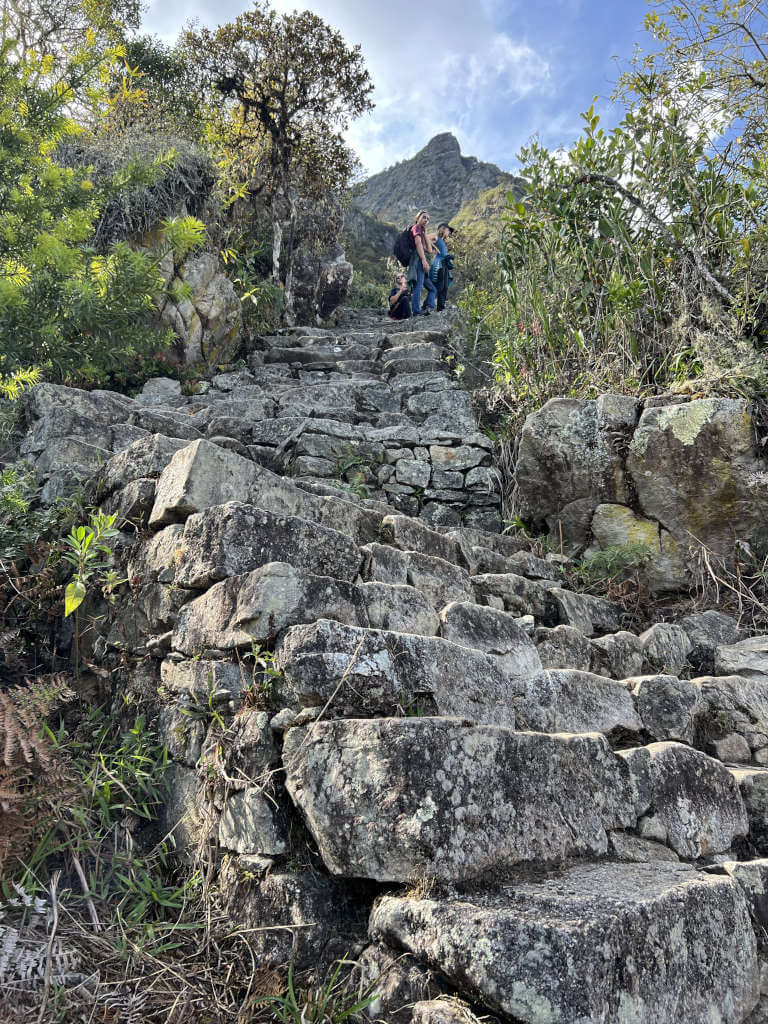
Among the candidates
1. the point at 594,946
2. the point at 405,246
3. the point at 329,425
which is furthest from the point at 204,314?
the point at 594,946

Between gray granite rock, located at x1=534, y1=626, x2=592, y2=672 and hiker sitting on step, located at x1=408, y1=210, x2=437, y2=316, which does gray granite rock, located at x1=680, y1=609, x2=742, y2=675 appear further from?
hiker sitting on step, located at x1=408, y1=210, x2=437, y2=316

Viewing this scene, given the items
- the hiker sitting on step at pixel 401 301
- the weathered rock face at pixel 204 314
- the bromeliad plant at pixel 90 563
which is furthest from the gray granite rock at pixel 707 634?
the hiker sitting on step at pixel 401 301

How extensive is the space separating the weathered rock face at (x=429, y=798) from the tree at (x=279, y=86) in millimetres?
9926

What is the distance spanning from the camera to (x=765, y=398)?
162 inches

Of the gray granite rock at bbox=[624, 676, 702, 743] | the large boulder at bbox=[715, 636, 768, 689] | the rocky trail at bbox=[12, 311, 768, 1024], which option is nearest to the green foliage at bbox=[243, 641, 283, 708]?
the rocky trail at bbox=[12, 311, 768, 1024]

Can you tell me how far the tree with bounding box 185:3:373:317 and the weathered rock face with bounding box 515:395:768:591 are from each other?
719 centimetres

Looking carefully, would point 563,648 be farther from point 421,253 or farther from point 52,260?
point 421,253

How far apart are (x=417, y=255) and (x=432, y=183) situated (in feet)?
90.7

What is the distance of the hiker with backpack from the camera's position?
10.5 m

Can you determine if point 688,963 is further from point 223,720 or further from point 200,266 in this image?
point 200,266

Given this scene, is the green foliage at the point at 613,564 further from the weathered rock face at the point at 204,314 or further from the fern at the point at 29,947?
the weathered rock face at the point at 204,314

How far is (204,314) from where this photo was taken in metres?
7.39

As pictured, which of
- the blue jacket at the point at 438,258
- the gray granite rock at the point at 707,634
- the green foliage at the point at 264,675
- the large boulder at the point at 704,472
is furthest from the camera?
the blue jacket at the point at 438,258

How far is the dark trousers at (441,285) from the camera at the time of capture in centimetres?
1120
